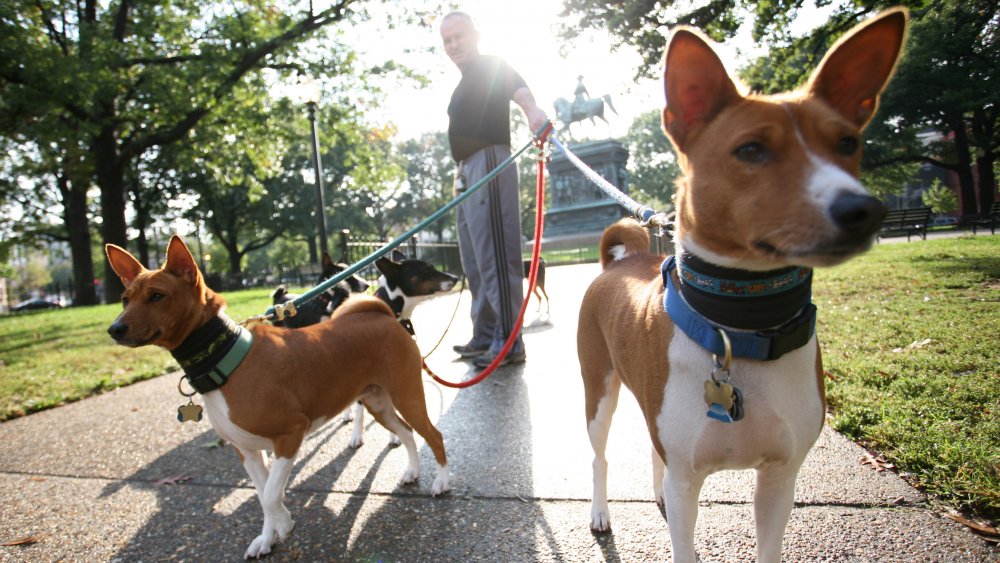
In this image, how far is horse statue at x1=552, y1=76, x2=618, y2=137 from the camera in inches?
1083

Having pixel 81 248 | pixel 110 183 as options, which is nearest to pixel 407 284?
pixel 110 183

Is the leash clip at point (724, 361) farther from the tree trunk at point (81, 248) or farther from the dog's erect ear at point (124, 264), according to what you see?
the tree trunk at point (81, 248)

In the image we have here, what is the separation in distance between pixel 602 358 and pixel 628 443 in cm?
127

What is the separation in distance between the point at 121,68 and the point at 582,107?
19411 millimetres

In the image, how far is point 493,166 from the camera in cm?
528

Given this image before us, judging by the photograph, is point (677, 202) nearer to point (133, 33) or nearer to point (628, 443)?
point (628, 443)

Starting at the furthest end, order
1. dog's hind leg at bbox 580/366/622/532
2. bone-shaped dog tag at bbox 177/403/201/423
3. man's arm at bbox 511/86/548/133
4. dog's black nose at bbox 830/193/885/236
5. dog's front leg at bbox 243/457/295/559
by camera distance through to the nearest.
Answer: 1. man's arm at bbox 511/86/548/133
2. bone-shaped dog tag at bbox 177/403/201/423
3. dog's front leg at bbox 243/457/295/559
4. dog's hind leg at bbox 580/366/622/532
5. dog's black nose at bbox 830/193/885/236

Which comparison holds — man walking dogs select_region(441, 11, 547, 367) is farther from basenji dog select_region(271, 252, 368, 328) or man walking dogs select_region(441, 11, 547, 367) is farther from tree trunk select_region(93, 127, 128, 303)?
tree trunk select_region(93, 127, 128, 303)

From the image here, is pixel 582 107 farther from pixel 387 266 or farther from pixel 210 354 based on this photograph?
pixel 210 354

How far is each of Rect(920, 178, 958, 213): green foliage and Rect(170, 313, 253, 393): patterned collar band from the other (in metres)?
34.3

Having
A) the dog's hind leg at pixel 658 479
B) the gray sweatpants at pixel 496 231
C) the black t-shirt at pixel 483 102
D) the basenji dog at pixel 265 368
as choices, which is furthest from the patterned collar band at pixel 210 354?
the black t-shirt at pixel 483 102

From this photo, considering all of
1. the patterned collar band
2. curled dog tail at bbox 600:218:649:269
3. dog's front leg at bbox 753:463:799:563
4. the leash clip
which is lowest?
dog's front leg at bbox 753:463:799:563

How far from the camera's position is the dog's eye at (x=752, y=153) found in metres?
1.42

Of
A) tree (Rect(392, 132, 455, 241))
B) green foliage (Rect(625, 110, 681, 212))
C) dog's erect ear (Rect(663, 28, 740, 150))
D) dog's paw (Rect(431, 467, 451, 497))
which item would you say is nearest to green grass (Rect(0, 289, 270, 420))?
dog's paw (Rect(431, 467, 451, 497))
